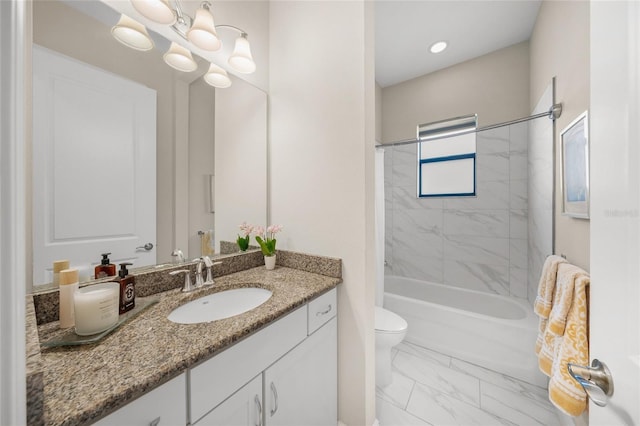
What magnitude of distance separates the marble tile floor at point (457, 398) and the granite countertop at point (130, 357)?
3.85 ft

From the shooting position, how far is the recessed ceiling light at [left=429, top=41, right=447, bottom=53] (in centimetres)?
234

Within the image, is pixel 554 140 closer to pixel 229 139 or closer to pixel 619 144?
pixel 619 144

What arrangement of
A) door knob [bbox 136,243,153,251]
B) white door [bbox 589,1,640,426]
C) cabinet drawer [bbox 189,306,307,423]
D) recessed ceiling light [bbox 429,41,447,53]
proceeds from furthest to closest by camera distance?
recessed ceiling light [bbox 429,41,447,53] → door knob [bbox 136,243,153,251] → cabinet drawer [bbox 189,306,307,423] → white door [bbox 589,1,640,426]

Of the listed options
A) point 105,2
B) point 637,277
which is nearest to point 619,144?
point 637,277

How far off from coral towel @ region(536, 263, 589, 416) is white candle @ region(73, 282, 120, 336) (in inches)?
66.3

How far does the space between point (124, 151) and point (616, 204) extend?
4.92ft

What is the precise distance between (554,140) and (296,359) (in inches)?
87.4

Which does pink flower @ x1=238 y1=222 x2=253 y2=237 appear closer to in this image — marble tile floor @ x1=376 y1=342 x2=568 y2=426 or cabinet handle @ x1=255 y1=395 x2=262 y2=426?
cabinet handle @ x1=255 y1=395 x2=262 y2=426

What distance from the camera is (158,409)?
0.57m

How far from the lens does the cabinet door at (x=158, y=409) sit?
52 cm

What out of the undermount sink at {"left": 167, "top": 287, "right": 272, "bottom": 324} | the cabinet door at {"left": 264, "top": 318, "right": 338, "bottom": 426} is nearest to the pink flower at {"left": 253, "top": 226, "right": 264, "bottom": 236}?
the undermount sink at {"left": 167, "top": 287, "right": 272, "bottom": 324}

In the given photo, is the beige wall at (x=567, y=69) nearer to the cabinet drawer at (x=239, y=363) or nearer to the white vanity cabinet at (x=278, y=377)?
the white vanity cabinet at (x=278, y=377)

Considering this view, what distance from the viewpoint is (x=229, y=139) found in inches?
58.7

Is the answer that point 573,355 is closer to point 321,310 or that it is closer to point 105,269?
point 321,310
